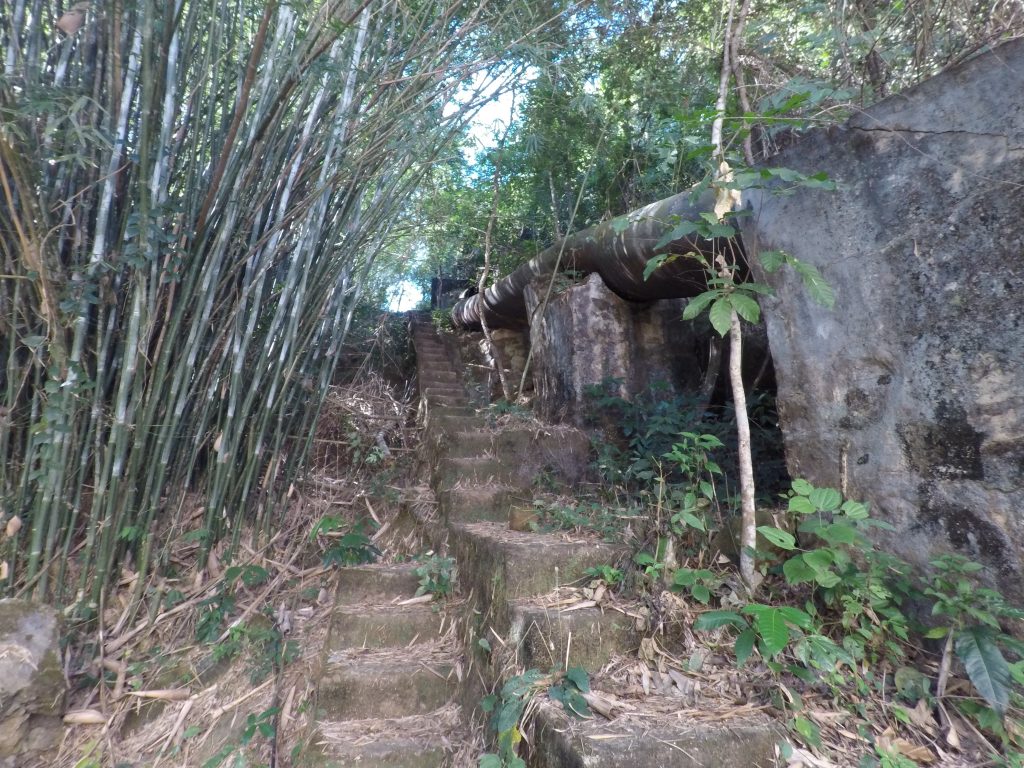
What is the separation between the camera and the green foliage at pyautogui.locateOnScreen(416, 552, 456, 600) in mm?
2342

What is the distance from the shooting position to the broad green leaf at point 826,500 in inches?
64.2

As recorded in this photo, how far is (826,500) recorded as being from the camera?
64.6 inches

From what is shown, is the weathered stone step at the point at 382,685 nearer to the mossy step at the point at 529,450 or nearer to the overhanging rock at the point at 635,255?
the mossy step at the point at 529,450

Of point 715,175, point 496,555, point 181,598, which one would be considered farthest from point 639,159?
point 181,598

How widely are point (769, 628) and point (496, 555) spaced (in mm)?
967

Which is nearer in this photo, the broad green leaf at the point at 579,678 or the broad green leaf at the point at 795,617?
the broad green leaf at the point at 795,617

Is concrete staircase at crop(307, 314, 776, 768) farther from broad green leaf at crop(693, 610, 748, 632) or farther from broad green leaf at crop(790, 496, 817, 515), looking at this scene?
A: broad green leaf at crop(790, 496, 817, 515)

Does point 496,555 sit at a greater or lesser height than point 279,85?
lesser

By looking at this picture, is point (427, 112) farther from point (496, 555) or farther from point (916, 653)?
point (916, 653)

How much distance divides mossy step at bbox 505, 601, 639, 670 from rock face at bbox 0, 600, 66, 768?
5.00 feet

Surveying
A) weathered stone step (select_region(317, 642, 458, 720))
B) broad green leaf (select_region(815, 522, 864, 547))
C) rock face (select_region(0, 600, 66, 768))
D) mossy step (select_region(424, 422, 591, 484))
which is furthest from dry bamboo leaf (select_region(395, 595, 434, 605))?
broad green leaf (select_region(815, 522, 864, 547))

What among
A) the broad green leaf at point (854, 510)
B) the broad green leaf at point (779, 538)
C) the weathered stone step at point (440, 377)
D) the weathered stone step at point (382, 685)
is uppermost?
the weathered stone step at point (440, 377)

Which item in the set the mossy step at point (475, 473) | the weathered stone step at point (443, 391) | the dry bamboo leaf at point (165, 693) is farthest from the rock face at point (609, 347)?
the dry bamboo leaf at point (165, 693)

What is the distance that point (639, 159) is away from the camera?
181 inches
